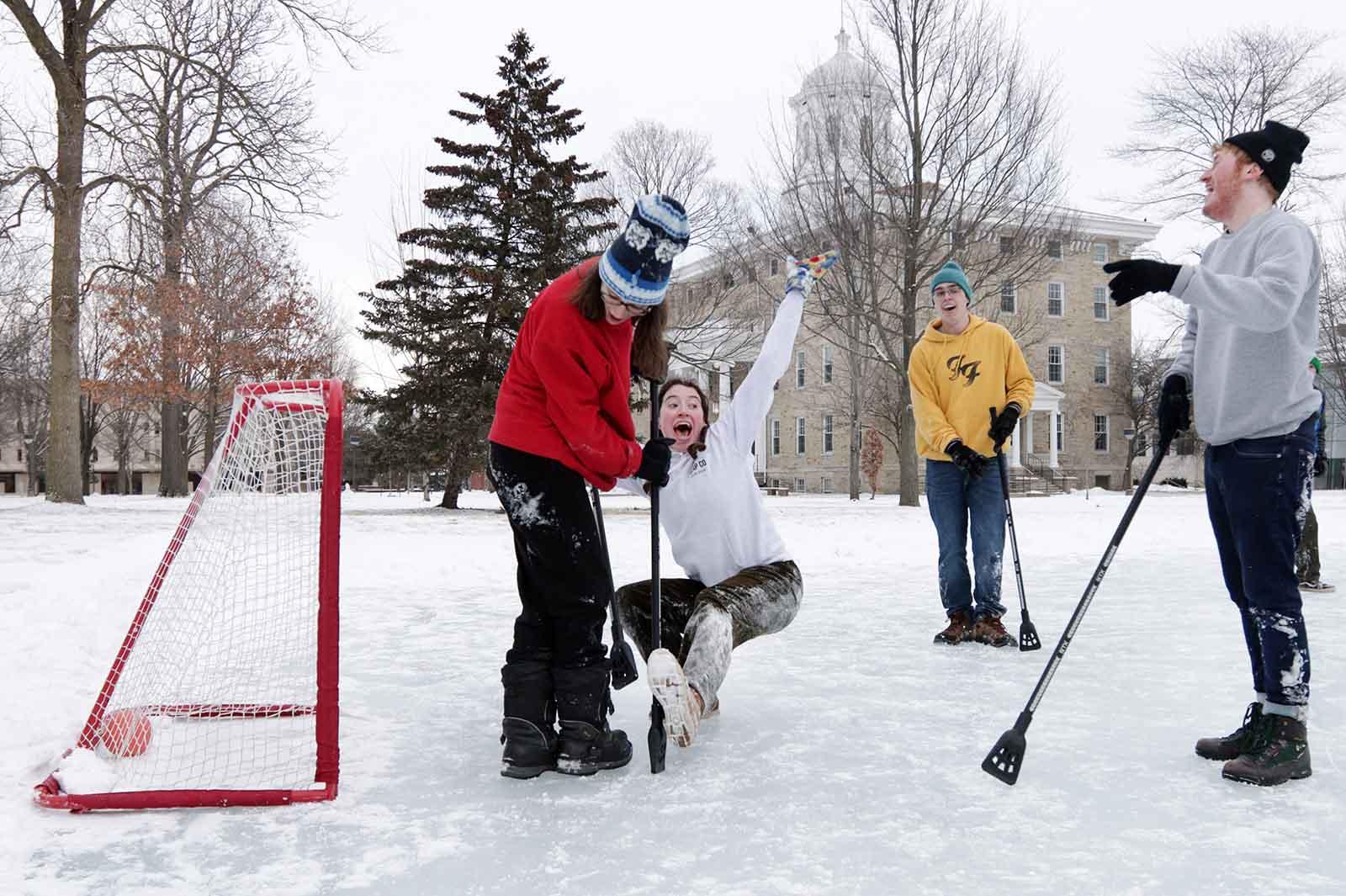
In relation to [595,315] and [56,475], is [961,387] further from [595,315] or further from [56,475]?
[56,475]

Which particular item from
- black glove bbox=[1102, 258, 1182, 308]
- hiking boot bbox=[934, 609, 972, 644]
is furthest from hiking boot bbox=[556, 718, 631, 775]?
hiking boot bbox=[934, 609, 972, 644]

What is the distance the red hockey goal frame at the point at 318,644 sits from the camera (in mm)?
2508

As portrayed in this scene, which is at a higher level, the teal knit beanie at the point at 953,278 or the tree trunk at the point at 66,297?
the tree trunk at the point at 66,297

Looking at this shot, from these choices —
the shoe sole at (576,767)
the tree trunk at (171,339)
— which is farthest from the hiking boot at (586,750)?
the tree trunk at (171,339)

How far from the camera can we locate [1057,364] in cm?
4119

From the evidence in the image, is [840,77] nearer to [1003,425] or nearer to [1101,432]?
[1003,425]

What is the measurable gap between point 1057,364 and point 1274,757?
41.4m

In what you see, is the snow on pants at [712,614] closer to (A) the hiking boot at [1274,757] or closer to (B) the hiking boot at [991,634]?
(A) the hiking boot at [1274,757]

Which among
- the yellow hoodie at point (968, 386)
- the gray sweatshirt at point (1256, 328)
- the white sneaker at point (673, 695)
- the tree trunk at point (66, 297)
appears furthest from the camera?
the tree trunk at point (66, 297)

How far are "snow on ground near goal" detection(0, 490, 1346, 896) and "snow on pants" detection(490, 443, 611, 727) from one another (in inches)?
9.9

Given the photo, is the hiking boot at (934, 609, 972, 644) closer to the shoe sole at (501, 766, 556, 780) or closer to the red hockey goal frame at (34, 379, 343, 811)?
the shoe sole at (501, 766, 556, 780)

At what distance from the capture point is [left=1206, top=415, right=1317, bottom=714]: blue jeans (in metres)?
2.84

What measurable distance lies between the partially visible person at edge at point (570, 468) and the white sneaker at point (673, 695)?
264 mm

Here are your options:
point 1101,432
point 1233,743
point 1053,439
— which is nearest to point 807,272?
point 1233,743
